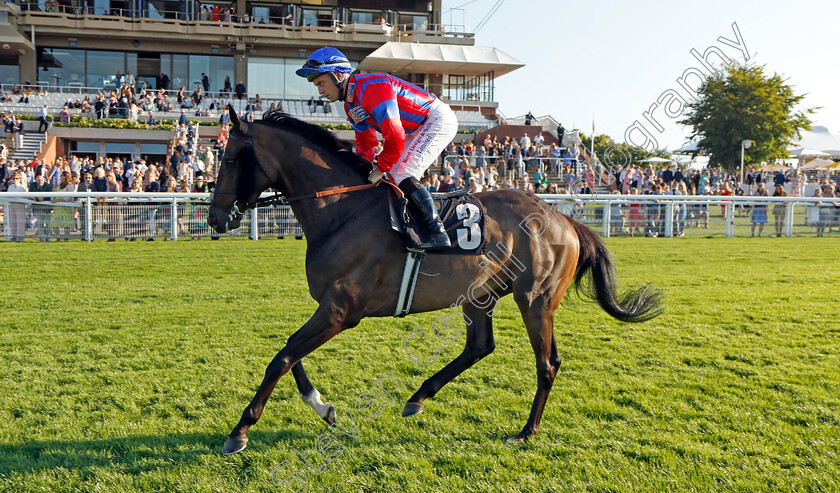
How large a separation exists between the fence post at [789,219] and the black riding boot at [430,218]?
15.3 m

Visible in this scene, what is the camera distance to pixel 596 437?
3506 mm

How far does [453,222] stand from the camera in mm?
3861

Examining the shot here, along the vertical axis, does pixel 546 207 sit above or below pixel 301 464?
above

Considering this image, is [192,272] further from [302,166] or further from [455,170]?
[455,170]

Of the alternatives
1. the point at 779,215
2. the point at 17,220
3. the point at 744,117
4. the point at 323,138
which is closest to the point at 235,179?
the point at 323,138

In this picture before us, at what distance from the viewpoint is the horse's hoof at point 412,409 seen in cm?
388

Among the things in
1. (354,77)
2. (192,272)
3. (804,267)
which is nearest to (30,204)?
(192,272)

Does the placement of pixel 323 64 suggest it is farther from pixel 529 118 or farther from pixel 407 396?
pixel 529 118

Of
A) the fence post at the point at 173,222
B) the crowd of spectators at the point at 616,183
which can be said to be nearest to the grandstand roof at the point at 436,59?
the crowd of spectators at the point at 616,183

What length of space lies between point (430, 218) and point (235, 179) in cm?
116

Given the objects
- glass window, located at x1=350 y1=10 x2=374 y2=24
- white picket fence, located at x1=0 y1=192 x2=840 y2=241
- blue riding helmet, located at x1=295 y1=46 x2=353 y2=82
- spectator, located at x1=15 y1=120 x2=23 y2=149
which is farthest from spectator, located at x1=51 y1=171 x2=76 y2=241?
glass window, located at x1=350 y1=10 x2=374 y2=24

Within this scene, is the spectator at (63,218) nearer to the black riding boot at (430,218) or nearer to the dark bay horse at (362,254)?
the dark bay horse at (362,254)

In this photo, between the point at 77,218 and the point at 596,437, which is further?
the point at 77,218

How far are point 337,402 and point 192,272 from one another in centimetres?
586
